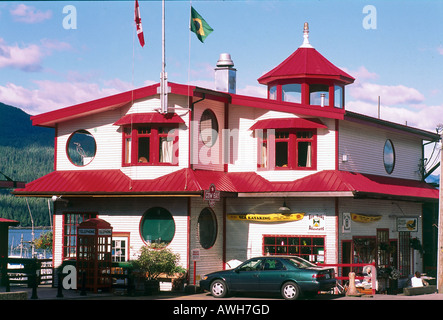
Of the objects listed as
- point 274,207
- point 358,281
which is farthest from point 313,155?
point 358,281

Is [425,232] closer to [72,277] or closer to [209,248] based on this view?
[209,248]

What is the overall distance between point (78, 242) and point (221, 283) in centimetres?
587

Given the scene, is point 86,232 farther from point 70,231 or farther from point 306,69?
point 306,69

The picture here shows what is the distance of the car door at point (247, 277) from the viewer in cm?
2792

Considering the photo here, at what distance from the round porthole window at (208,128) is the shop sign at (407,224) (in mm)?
9744

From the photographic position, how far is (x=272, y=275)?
27578 millimetres

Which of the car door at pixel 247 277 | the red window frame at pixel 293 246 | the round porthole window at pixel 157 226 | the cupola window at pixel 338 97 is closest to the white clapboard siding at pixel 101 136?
the round porthole window at pixel 157 226

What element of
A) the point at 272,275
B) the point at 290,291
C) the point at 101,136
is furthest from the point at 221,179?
the point at 290,291

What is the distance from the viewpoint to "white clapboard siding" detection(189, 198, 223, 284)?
31450mm

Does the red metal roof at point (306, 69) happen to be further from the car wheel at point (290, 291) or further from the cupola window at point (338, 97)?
the car wheel at point (290, 291)

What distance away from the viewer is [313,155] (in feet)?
106

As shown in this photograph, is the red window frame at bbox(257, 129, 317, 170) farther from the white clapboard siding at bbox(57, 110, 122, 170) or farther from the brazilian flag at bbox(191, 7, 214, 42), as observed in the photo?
the white clapboard siding at bbox(57, 110, 122, 170)

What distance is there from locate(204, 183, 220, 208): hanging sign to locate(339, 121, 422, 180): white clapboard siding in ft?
18.3

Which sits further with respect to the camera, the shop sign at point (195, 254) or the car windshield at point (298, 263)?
the shop sign at point (195, 254)
